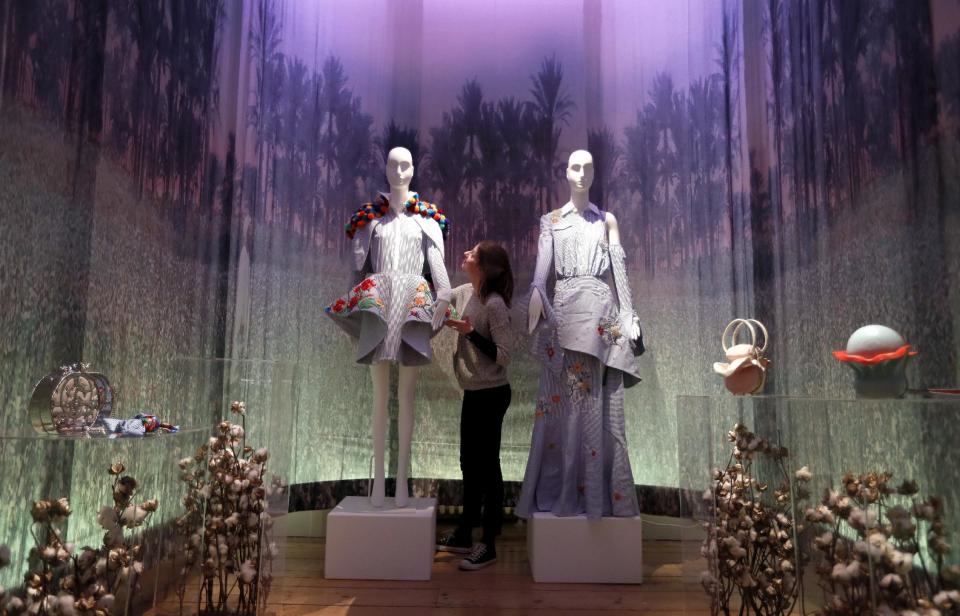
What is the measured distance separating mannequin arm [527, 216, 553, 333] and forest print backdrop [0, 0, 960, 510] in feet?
2.92

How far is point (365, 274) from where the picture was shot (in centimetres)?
345

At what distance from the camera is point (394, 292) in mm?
3105

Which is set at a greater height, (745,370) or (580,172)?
(580,172)

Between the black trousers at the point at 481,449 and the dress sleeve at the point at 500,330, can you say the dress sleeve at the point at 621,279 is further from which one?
the black trousers at the point at 481,449

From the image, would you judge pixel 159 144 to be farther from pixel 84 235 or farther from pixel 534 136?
pixel 534 136

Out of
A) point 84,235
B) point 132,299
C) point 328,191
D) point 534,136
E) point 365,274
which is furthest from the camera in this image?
point 534,136

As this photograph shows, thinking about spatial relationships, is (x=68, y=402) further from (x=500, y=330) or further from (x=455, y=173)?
(x=455, y=173)

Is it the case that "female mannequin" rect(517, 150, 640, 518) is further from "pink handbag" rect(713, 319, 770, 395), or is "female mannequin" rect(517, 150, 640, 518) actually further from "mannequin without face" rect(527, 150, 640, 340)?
"pink handbag" rect(713, 319, 770, 395)

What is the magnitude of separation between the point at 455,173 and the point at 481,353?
4.98 feet

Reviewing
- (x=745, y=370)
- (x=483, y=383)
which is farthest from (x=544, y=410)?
(x=745, y=370)

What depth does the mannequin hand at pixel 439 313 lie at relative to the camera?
3.07 meters

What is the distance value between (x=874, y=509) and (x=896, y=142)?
4.60ft

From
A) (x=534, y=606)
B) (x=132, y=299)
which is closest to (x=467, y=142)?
(x=132, y=299)

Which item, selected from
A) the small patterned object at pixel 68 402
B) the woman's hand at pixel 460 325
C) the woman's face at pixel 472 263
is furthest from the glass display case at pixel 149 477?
the woman's face at pixel 472 263
